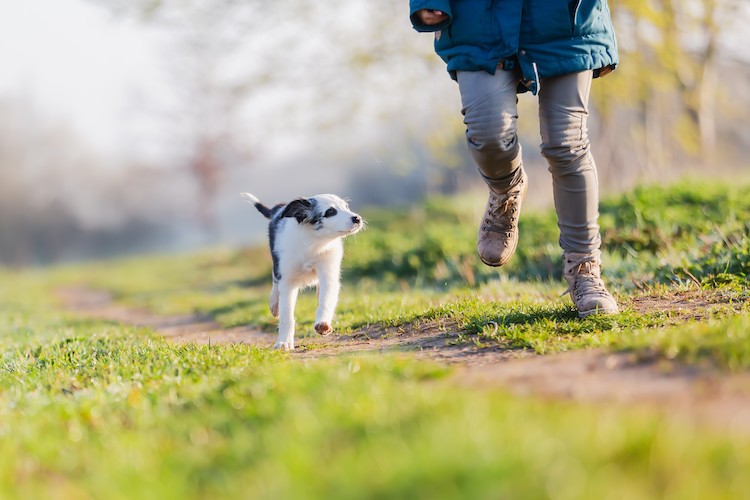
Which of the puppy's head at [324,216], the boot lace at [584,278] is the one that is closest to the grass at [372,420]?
the boot lace at [584,278]

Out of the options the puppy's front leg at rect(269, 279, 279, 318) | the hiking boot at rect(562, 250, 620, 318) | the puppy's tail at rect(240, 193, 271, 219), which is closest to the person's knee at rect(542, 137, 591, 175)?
the hiking boot at rect(562, 250, 620, 318)

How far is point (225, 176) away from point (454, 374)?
2636 cm

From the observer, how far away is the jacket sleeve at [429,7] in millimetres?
3639

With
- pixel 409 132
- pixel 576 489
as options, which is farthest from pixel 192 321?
pixel 409 132

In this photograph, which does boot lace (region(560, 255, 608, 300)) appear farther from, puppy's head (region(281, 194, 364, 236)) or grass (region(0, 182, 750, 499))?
Answer: puppy's head (region(281, 194, 364, 236))

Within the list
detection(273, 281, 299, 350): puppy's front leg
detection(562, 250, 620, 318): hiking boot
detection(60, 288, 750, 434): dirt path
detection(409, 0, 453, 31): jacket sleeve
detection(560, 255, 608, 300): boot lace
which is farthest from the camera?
detection(273, 281, 299, 350): puppy's front leg

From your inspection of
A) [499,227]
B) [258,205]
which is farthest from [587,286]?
[258,205]

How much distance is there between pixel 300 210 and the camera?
474 cm

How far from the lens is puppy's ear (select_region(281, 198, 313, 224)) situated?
186 inches

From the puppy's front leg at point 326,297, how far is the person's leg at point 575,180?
1621 mm

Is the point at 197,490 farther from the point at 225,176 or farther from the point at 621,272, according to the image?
the point at 225,176

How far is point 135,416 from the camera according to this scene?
2582mm

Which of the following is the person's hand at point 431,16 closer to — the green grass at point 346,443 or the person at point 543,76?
the person at point 543,76

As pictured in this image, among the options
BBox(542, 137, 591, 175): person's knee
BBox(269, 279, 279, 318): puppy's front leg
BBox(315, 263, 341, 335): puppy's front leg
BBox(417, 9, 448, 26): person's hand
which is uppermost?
BBox(417, 9, 448, 26): person's hand
